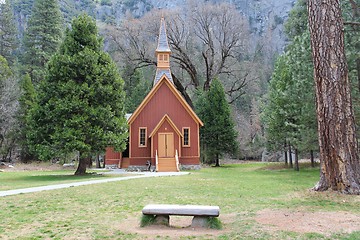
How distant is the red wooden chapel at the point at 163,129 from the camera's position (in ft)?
77.1

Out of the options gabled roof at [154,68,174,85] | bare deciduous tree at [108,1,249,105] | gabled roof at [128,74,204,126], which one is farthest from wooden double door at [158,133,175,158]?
bare deciduous tree at [108,1,249,105]

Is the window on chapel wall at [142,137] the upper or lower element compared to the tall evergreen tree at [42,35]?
lower

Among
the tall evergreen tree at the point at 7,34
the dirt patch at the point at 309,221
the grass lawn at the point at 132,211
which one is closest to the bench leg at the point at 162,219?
the grass lawn at the point at 132,211

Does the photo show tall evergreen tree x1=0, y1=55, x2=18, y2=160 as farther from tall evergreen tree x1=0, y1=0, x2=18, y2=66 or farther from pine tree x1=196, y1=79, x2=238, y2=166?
tall evergreen tree x1=0, y1=0, x2=18, y2=66

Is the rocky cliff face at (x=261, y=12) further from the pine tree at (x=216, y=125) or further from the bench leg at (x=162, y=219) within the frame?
the bench leg at (x=162, y=219)

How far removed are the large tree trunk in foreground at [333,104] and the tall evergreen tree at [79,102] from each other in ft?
34.3

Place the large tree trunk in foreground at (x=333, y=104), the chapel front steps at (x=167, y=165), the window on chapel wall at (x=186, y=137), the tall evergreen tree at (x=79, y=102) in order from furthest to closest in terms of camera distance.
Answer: the window on chapel wall at (x=186, y=137) < the chapel front steps at (x=167, y=165) < the tall evergreen tree at (x=79, y=102) < the large tree trunk in foreground at (x=333, y=104)

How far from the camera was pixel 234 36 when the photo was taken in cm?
3319

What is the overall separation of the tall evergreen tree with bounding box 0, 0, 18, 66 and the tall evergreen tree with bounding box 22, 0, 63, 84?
672 centimetres

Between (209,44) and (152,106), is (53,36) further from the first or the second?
(152,106)

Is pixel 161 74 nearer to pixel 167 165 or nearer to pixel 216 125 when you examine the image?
pixel 216 125

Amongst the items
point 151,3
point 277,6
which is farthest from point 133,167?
point 151,3

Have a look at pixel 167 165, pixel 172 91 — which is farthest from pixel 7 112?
pixel 167 165

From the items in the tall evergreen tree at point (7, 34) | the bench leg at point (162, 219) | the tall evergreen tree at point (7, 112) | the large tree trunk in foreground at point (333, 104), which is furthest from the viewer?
the tall evergreen tree at point (7, 34)
